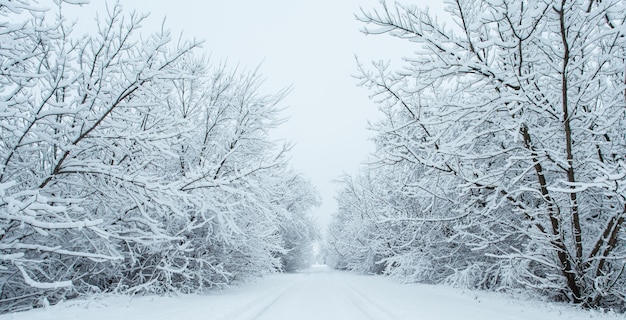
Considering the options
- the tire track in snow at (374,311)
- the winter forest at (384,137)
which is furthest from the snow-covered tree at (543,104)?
the tire track in snow at (374,311)

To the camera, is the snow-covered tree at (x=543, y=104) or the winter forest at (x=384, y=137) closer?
the winter forest at (x=384, y=137)

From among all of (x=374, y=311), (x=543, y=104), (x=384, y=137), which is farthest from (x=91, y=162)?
(x=543, y=104)

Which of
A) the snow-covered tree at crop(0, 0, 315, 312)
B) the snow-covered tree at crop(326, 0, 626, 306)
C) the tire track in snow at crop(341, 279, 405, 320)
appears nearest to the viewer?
the snow-covered tree at crop(0, 0, 315, 312)

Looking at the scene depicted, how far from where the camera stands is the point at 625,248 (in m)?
7.27

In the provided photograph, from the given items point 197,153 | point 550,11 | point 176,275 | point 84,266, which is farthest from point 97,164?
point 550,11

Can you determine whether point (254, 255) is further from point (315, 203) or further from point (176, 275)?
point (315, 203)

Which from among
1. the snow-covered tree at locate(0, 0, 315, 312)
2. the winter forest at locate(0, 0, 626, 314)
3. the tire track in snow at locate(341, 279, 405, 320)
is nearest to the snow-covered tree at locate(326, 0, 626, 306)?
the winter forest at locate(0, 0, 626, 314)

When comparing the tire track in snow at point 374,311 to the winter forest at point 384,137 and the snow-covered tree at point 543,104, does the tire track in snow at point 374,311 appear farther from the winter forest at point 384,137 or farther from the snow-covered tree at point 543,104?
the snow-covered tree at point 543,104

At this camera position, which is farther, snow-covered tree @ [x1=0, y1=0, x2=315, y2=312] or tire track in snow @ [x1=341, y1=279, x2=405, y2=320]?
tire track in snow @ [x1=341, y1=279, x2=405, y2=320]

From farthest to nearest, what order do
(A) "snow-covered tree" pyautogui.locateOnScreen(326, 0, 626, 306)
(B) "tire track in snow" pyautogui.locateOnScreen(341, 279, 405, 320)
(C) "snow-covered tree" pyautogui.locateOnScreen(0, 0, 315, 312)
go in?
1. (B) "tire track in snow" pyautogui.locateOnScreen(341, 279, 405, 320)
2. (A) "snow-covered tree" pyautogui.locateOnScreen(326, 0, 626, 306)
3. (C) "snow-covered tree" pyautogui.locateOnScreen(0, 0, 315, 312)

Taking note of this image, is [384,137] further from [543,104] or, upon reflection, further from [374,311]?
[374,311]

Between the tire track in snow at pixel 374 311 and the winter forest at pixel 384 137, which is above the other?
the winter forest at pixel 384 137

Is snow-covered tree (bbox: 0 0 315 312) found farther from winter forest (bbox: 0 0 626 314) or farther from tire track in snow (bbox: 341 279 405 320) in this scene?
tire track in snow (bbox: 341 279 405 320)

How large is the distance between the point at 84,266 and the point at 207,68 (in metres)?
6.65
